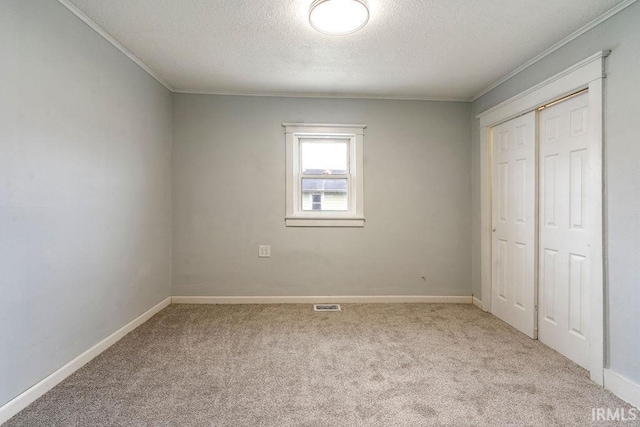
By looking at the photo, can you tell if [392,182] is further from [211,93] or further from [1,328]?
[1,328]

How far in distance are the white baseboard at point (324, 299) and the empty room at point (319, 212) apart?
0.03 metres

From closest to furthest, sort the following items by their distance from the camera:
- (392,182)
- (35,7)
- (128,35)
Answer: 1. (35,7)
2. (128,35)
3. (392,182)

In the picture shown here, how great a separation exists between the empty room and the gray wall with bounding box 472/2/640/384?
1cm

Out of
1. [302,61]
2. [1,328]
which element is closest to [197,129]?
[302,61]

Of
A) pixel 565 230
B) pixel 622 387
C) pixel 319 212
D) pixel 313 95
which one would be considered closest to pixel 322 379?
pixel 622 387

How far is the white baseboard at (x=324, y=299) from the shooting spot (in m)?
3.55

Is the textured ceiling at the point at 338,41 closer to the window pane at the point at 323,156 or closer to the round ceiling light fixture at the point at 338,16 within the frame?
the round ceiling light fixture at the point at 338,16

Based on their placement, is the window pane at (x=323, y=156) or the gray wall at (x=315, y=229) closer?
the gray wall at (x=315, y=229)

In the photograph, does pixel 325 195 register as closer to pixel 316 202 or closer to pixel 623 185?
pixel 316 202

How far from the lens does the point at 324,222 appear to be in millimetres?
3611

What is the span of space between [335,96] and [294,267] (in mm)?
2071

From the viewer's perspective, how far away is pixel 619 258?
1.90 m

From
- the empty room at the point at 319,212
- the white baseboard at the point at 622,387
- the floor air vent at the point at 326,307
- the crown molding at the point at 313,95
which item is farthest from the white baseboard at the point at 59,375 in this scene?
the white baseboard at the point at 622,387

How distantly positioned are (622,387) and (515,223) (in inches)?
56.6
